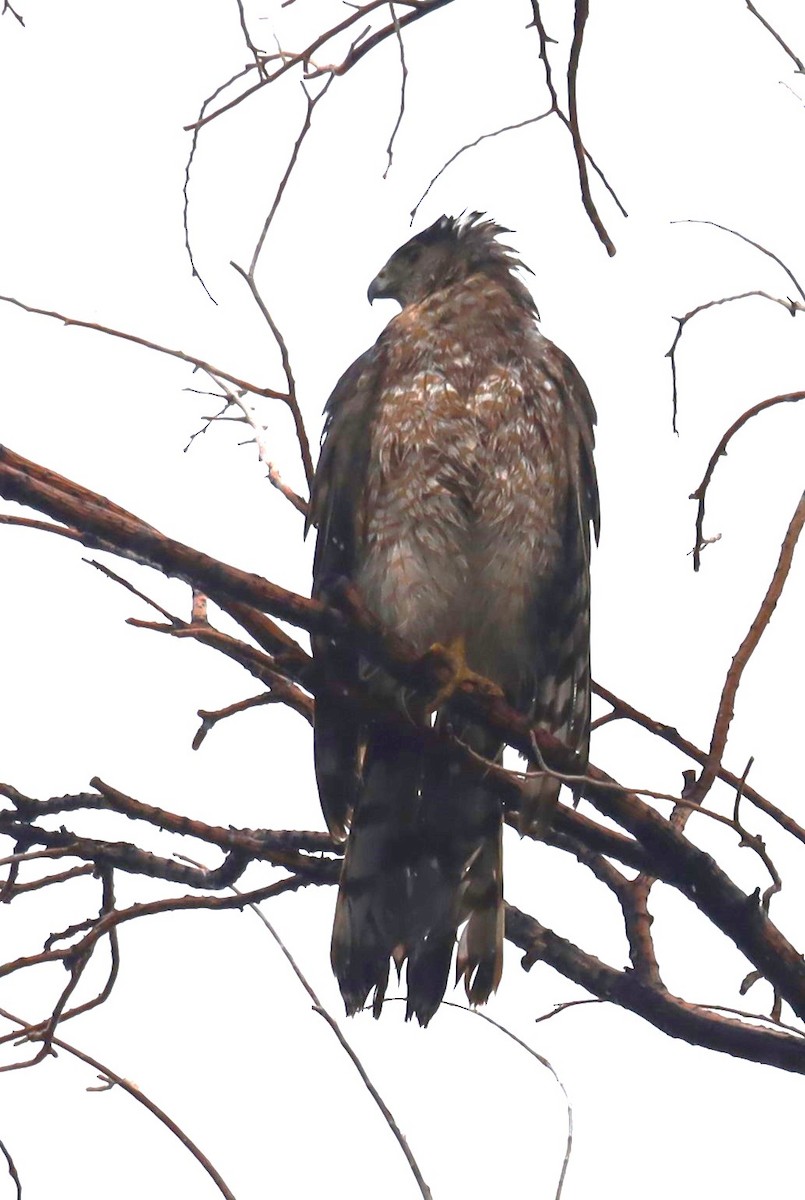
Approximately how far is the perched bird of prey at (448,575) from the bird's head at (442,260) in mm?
402

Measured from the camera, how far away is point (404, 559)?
338 centimetres

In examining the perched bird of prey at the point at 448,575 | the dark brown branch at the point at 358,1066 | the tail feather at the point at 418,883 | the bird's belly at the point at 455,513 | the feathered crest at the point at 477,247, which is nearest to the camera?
the dark brown branch at the point at 358,1066

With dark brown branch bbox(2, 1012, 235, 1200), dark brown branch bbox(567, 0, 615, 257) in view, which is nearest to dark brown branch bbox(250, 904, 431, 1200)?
dark brown branch bbox(2, 1012, 235, 1200)

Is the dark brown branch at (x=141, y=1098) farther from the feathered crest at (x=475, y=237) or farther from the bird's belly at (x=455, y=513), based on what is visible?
the feathered crest at (x=475, y=237)

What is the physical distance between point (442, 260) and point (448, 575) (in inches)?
49.1

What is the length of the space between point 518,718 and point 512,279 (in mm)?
1909

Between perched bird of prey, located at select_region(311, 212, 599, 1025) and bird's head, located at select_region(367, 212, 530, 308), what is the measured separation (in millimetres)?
402

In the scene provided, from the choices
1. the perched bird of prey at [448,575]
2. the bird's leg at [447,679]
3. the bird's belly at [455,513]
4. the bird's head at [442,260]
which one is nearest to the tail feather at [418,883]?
the perched bird of prey at [448,575]

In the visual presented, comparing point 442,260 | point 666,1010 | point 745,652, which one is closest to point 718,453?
point 745,652

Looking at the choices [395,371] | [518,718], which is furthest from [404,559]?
[518,718]

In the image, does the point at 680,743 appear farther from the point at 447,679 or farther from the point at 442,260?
the point at 442,260

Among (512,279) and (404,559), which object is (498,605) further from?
(512,279)

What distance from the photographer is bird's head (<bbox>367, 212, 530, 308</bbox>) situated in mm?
4070

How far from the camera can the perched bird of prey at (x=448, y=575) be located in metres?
3.19
